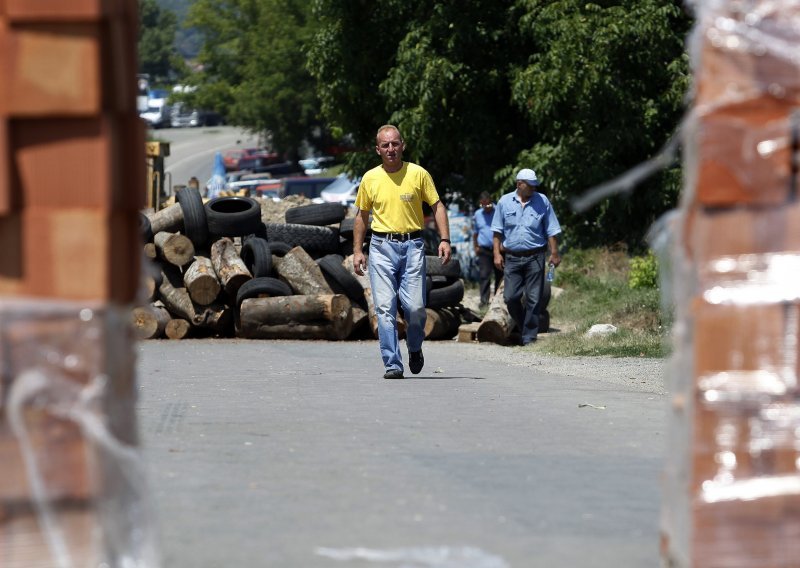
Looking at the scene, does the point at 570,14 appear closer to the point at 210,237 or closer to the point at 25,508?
the point at 210,237

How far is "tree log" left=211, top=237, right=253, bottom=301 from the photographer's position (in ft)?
57.3

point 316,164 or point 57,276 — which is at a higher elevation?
point 57,276

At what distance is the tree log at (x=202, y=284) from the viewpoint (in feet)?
56.6

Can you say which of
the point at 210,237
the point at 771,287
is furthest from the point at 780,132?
the point at 210,237

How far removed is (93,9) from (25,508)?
1.40 metres

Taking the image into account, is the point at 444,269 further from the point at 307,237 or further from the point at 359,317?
the point at 307,237

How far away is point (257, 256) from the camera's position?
1772 centimetres

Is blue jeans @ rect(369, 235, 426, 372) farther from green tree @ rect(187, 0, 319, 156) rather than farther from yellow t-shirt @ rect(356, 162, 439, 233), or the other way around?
green tree @ rect(187, 0, 319, 156)

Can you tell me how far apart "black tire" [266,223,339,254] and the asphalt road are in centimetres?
708

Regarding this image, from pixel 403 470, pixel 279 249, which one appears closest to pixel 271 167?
pixel 279 249

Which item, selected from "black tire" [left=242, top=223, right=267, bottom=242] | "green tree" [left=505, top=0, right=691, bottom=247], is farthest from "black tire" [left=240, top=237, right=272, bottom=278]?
"green tree" [left=505, top=0, right=691, bottom=247]

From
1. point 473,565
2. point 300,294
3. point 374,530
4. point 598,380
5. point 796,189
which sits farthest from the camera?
point 300,294

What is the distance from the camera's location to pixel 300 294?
1762cm

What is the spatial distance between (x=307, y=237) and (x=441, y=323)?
8.05 feet
